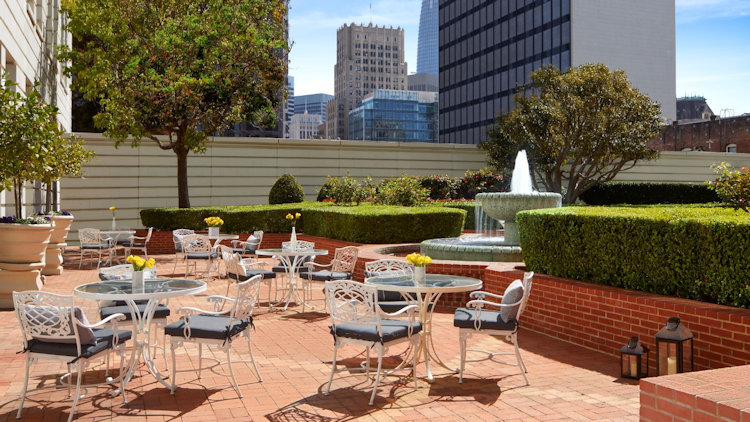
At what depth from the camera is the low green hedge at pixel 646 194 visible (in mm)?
33250

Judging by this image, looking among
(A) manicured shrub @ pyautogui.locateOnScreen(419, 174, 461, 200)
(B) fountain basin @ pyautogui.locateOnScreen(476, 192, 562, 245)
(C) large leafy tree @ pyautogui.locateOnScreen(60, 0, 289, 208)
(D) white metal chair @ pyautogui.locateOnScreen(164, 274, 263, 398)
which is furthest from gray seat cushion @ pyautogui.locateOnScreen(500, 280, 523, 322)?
(A) manicured shrub @ pyautogui.locateOnScreen(419, 174, 461, 200)

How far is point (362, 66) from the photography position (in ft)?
618

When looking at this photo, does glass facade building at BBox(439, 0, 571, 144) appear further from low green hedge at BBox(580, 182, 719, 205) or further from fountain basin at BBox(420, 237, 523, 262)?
fountain basin at BBox(420, 237, 523, 262)

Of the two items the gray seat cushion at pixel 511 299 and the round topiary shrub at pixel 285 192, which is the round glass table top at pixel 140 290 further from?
the round topiary shrub at pixel 285 192

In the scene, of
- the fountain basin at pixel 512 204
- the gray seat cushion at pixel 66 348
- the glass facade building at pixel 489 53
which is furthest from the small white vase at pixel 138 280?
the glass facade building at pixel 489 53

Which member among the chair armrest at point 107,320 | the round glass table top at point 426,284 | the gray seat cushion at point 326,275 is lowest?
the gray seat cushion at point 326,275

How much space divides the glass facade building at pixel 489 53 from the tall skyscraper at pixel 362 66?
4170 inches

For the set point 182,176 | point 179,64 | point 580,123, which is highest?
point 179,64

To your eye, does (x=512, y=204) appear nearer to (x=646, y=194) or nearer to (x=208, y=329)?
(x=208, y=329)

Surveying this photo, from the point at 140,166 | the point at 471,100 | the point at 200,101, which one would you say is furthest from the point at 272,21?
the point at 471,100

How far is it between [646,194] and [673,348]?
29603 millimetres

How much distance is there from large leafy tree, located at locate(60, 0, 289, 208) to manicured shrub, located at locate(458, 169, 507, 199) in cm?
838

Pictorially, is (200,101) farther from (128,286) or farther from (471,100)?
(471,100)

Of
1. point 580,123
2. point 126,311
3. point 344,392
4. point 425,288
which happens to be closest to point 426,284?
point 425,288
